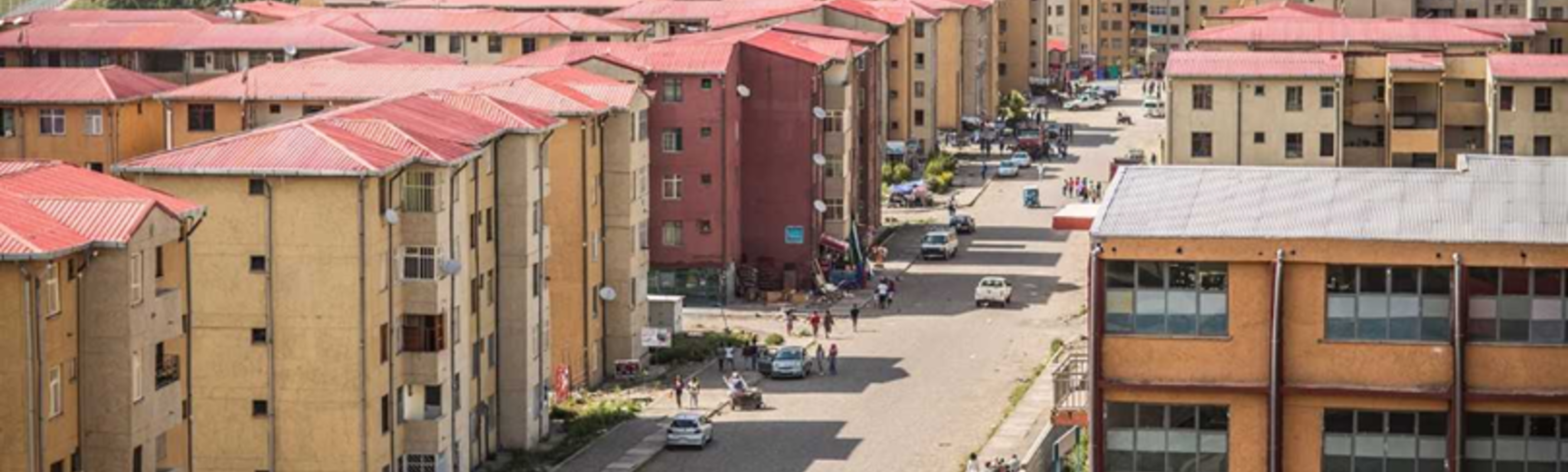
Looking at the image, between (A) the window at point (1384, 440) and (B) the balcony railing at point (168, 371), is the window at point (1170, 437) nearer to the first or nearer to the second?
(A) the window at point (1384, 440)

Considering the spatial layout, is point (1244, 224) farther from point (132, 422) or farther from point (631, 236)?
point (631, 236)

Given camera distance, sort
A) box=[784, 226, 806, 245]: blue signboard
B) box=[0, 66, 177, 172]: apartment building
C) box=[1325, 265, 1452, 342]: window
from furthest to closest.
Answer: box=[784, 226, 806, 245]: blue signboard → box=[0, 66, 177, 172]: apartment building → box=[1325, 265, 1452, 342]: window

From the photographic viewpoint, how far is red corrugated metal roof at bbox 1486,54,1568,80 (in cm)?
9225

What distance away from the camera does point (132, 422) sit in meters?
53.3

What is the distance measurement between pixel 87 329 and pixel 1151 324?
17.4 meters

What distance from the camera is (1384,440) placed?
45.7 metres

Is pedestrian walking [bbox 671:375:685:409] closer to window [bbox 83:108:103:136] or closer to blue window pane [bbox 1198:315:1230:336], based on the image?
window [bbox 83:108:103:136]

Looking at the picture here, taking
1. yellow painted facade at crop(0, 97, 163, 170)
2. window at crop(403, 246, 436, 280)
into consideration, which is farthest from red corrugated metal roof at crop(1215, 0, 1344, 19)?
window at crop(403, 246, 436, 280)

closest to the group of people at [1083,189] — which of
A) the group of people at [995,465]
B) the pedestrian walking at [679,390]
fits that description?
the pedestrian walking at [679,390]

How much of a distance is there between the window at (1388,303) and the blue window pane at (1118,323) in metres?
2.67

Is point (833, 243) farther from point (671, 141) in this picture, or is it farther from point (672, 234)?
point (671, 141)

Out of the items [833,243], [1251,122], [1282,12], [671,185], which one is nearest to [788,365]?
[1251,122]

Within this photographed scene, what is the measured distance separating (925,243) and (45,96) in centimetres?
3899

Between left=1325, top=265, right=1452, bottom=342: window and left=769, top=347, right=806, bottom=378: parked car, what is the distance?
47.6 meters
